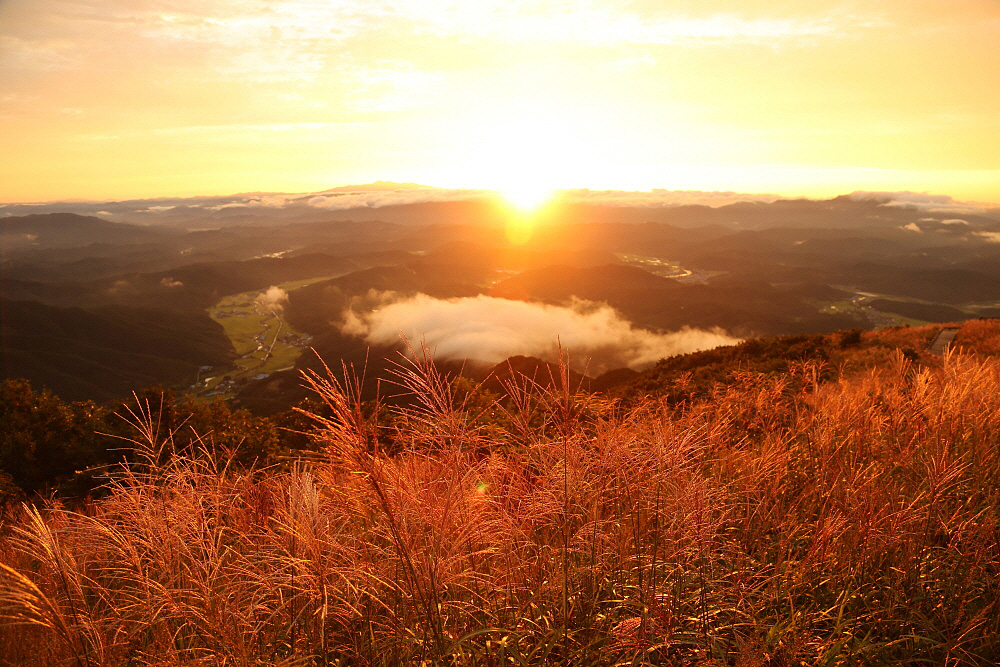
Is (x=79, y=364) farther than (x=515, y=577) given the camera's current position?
Yes

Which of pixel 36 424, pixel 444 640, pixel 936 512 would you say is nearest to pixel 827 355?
pixel 936 512

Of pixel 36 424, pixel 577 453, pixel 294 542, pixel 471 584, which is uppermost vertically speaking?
pixel 577 453

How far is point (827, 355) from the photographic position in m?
16.9

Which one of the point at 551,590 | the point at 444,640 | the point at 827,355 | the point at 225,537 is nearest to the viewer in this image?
the point at 444,640

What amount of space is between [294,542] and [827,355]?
62.1 ft

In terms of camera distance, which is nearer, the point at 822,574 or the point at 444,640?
the point at 444,640

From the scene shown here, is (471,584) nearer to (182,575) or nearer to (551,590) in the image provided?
(551,590)

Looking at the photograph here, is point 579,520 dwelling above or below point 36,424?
above

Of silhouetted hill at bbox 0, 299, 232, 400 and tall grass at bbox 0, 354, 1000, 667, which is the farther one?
silhouetted hill at bbox 0, 299, 232, 400

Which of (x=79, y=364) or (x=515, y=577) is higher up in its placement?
(x=515, y=577)

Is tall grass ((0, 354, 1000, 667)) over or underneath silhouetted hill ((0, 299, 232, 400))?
over

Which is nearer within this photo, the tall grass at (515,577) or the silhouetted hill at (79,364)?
the tall grass at (515,577)

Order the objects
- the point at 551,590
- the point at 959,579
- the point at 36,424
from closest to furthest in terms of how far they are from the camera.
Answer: the point at 551,590
the point at 959,579
the point at 36,424

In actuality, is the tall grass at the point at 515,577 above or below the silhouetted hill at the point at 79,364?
above
